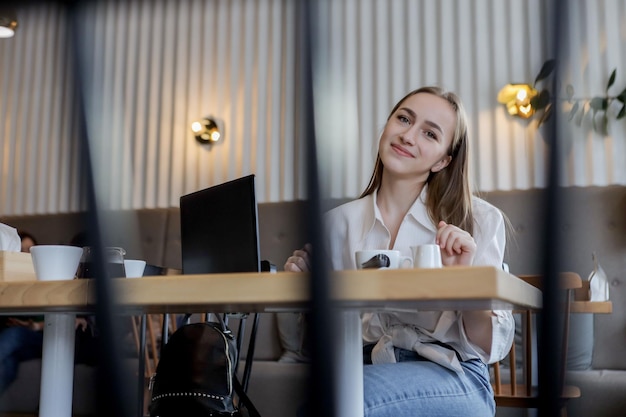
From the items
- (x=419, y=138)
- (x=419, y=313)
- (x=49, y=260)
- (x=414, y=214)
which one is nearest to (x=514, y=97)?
(x=419, y=138)

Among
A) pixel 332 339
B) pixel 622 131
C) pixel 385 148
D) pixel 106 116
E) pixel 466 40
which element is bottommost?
pixel 332 339

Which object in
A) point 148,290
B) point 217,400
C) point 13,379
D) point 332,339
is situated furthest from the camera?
point 13,379

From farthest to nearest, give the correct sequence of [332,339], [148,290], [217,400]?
[217,400] < [148,290] < [332,339]

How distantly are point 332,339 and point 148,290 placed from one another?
475 mm

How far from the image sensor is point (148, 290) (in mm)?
765

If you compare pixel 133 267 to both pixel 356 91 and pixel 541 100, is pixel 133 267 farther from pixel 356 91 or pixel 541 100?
pixel 356 91

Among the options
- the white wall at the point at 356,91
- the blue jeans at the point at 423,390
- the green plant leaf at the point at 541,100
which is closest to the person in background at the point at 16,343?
the white wall at the point at 356,91

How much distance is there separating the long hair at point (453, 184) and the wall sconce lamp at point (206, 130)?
2168 mm

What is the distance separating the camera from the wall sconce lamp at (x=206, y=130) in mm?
3938

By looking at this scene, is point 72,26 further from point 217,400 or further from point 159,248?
point 159,248

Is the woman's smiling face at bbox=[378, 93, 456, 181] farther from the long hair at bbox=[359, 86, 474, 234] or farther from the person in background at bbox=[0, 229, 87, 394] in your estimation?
the person in background at bbox=[0, 229, 87, 394]

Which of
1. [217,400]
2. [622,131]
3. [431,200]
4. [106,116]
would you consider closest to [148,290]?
[106,116]

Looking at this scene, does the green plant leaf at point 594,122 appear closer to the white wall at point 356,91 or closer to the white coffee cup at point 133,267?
the white wall at point 356,91

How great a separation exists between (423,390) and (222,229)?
55cm
